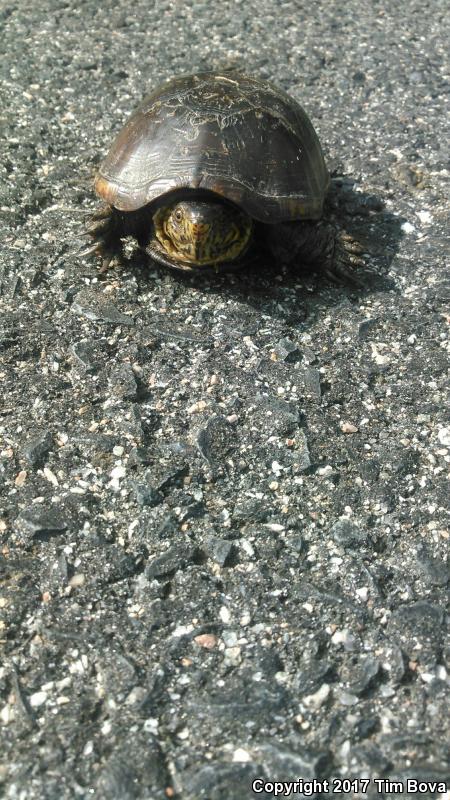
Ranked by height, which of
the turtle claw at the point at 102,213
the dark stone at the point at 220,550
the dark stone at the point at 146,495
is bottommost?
the dark stone at the point at 220,550

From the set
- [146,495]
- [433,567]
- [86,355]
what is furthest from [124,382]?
[433,567]

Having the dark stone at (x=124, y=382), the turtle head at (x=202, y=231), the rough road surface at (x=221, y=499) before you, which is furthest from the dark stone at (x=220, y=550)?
the turtle head at (x=202, y=231)

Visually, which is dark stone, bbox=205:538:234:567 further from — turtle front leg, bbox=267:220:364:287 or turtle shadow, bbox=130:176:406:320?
turtle front leg, bbox=267:220:364:287

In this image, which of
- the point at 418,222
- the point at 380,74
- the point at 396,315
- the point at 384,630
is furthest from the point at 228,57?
the point at 384,630

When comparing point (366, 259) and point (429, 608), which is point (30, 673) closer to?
point (429, 608)

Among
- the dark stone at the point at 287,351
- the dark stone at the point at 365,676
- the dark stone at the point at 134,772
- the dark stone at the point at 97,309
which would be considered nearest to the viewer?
the dark stone at the point at 134,772

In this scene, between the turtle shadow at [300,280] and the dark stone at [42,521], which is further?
the turtle shadow at [300,280]

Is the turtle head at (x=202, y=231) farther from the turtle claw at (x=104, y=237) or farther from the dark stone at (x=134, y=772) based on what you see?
the dark stone at (x=134, y=772)
